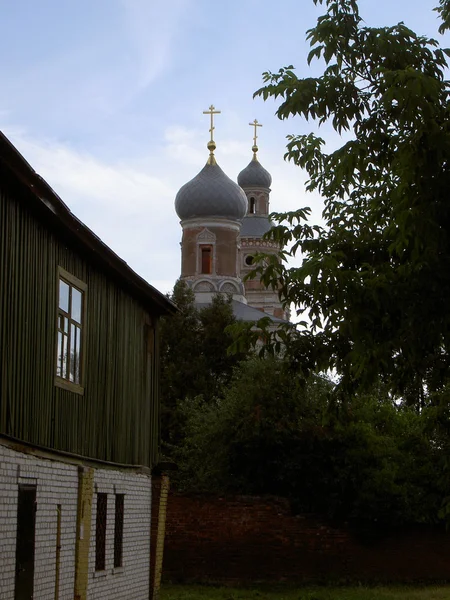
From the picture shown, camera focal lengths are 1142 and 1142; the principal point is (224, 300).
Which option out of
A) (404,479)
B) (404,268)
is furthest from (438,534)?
(404,268)

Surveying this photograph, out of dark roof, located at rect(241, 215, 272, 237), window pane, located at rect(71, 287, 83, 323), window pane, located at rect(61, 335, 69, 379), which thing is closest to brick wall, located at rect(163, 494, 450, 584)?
window pane, located at rect(71, 287, 83, 323)

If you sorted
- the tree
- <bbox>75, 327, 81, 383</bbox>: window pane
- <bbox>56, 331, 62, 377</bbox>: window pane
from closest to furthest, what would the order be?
the tree → <bbox>56, 331, 62, 377</bbox>: window pane → <bbox>75, 327, 81, 383</bbox>: window pane

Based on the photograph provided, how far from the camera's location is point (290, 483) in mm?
25547

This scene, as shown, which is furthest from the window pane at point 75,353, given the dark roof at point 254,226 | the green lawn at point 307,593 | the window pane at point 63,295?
the dark roof at point 254,226

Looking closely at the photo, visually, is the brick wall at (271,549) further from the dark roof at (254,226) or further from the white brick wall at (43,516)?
the dark roof at (254,226)

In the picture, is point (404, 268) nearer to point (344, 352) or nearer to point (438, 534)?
point (344, 352)

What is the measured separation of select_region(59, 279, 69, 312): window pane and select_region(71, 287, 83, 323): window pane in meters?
0.28

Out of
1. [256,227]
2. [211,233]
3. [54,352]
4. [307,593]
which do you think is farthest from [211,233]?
[54,352]

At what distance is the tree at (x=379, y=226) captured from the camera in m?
10.2

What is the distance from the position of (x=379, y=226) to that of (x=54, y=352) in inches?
159

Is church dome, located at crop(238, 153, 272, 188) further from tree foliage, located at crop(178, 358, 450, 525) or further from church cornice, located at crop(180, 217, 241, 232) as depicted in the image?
tree foliage, located at crop(178, 358, 450, 525)

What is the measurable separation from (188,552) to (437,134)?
594 inches

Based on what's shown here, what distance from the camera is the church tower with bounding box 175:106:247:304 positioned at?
63000 mm

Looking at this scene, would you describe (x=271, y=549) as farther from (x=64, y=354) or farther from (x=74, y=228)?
(x=74, y=228)
